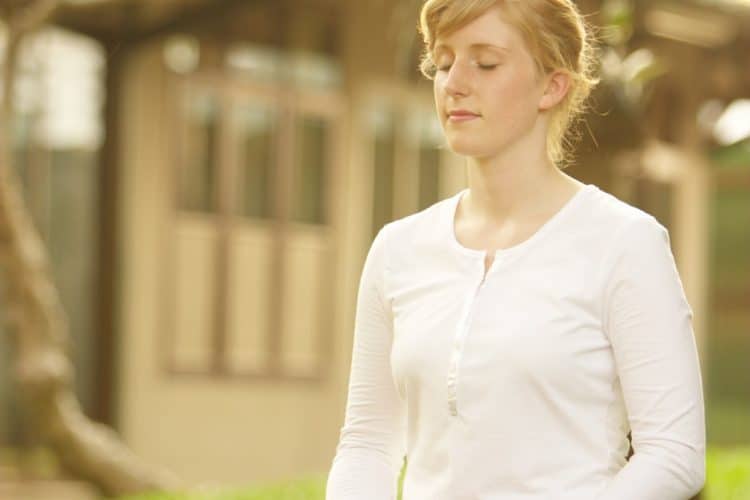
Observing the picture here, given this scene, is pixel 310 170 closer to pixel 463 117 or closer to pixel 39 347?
pixel 39 347

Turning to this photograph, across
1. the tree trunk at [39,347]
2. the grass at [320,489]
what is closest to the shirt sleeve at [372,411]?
the grass at [320,489]

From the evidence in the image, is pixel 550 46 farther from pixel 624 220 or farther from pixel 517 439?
pixel 517 439

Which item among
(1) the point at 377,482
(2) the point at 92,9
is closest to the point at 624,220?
(1) the point at 377,482

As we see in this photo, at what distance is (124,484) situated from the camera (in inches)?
403

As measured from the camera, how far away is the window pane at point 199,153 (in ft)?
48.9

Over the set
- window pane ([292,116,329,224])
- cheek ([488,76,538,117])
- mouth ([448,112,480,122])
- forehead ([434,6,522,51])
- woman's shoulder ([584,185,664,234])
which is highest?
forehead ([434,6,522,51])

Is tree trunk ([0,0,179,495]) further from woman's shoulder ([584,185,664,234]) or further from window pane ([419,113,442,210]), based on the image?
window pane ([419,113,442,210])

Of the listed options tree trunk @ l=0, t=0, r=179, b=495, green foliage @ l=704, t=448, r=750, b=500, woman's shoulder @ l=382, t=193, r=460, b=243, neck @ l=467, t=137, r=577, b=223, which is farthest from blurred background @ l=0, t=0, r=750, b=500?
neck @ l=467, t=137, r=577, b=223

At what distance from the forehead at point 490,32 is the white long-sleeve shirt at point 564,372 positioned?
0.24 meters

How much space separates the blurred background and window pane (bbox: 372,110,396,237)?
0.07 feet

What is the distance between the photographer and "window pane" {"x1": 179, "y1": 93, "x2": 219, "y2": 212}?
14891 mm

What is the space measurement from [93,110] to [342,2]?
2.88m

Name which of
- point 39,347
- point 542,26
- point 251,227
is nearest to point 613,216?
point 542,26

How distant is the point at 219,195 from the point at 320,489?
20.7 feet
